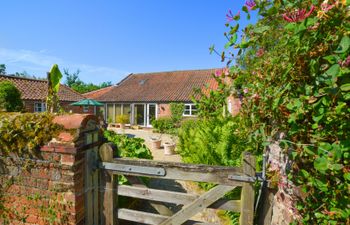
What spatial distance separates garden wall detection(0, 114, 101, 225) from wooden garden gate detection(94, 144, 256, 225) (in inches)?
9.8

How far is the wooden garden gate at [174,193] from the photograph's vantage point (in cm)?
229

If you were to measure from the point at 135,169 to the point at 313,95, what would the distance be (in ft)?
6.44

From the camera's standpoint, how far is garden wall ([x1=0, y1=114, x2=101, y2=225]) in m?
2.47

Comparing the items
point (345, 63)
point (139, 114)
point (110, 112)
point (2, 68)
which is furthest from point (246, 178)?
point (2, 68)

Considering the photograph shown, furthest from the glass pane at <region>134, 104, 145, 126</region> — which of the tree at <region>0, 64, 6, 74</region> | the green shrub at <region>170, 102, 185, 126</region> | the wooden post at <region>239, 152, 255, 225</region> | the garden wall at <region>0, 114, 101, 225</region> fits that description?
the tree at <region>0, 64, 6, 74</region>

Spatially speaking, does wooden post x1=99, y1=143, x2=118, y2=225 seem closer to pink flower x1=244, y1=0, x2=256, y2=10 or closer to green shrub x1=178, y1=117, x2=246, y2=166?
pink flower x1=244, y1=0, x2=256, y2=10

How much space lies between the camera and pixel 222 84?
A: 109 inches

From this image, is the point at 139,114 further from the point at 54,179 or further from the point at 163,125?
the point at 54,179

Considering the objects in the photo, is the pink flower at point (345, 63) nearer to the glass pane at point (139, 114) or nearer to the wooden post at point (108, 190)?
the wooden post at point (108, 190)

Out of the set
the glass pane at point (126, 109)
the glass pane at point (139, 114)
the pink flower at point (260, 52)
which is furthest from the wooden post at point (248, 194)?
the glass pane at point (126, 109)

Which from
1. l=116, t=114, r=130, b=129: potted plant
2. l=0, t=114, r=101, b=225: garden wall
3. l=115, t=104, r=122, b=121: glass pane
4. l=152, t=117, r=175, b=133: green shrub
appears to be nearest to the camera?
l=0, t=114, r=101, b=225: garden wall

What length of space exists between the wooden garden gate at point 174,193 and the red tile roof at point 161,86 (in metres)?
17.2

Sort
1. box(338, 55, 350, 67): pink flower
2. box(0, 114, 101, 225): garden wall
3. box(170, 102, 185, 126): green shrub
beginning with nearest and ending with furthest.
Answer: box(338, 55, 350, 67): pink flower, box(0, 114, 101, 225): garden wall, box(170, 102, 185, 126): green shrub

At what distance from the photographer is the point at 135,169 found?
2545mm
